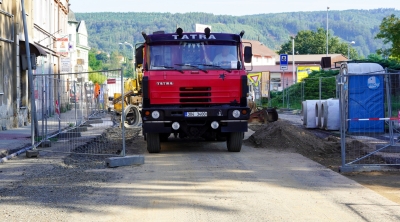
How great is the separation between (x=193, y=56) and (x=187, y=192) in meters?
6.31

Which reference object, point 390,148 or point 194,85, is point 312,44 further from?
point 194,85

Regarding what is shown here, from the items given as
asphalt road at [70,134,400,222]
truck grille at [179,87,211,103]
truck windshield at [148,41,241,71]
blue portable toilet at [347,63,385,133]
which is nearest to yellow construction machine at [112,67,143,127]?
blue portable toilet at [347,63,385,133]

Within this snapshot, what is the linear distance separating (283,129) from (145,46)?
493 cm

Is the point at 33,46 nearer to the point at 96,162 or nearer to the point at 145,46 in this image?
the point at 145,46

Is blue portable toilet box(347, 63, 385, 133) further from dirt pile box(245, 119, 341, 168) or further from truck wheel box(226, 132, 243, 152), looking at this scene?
truck wheel box(226, 132, 243, 152)

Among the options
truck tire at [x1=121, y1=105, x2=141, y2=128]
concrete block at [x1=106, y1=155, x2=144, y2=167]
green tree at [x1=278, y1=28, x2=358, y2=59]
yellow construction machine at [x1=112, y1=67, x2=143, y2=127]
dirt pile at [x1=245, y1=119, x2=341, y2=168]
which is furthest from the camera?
green tree at [x1=278, y1=28, x2=358, y2=59]

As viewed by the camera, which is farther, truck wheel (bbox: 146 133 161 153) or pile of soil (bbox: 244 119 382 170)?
pile of soil (bbox: 244 119 382 170)

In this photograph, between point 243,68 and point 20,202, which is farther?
point 243,68

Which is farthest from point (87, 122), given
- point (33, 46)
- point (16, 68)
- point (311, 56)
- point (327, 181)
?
point (311, 56)

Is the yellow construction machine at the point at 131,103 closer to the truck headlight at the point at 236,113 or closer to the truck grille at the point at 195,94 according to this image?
the truck grille at the point at 195,94

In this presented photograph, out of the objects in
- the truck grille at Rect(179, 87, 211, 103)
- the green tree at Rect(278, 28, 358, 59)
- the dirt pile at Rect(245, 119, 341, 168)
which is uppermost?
the green tree at Rect(278, 28, 358, 59)

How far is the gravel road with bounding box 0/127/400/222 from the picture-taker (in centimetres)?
855

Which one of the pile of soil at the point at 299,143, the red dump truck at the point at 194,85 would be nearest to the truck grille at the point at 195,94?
the red dump truck at the point at 194,85

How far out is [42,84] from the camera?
1720 centimetres
